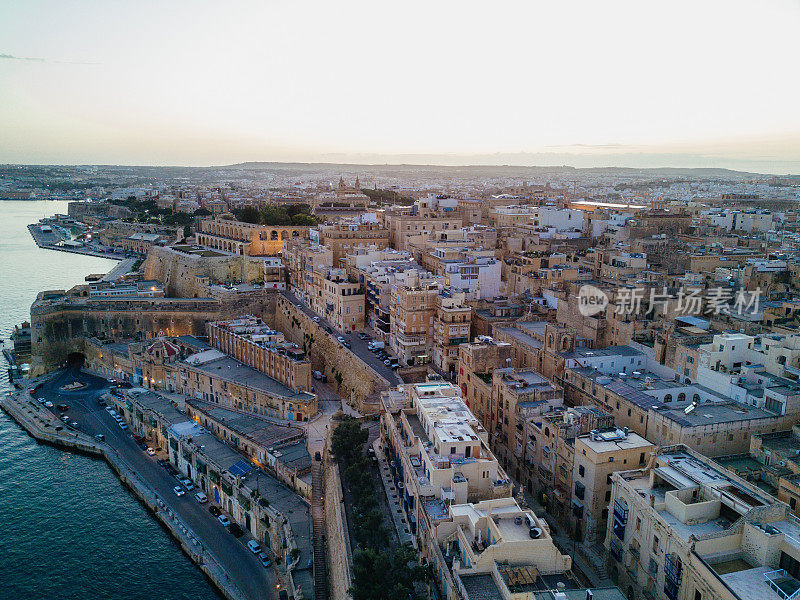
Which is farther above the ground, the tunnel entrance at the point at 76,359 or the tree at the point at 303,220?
the tree at the point at 303,220

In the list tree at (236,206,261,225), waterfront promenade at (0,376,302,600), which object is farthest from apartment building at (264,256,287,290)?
waterfront promenade at (0,376,302,600)

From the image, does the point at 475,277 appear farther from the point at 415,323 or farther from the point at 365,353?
the point at 365,353

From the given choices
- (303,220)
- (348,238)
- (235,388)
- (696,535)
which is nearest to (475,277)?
(348,238)

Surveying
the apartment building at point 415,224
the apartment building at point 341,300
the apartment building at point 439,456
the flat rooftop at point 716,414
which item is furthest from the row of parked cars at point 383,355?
the flat rooftop at point 716,414

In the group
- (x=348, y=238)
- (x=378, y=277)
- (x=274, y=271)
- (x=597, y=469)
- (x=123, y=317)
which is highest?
(x=348, y=238)

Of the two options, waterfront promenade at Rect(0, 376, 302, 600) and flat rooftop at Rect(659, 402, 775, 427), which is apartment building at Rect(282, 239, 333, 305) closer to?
waterfront promenade at Rect(0, 376, 302, 600)

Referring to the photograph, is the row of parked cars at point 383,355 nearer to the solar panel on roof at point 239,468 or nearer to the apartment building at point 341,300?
the apartment building at point 341,300
